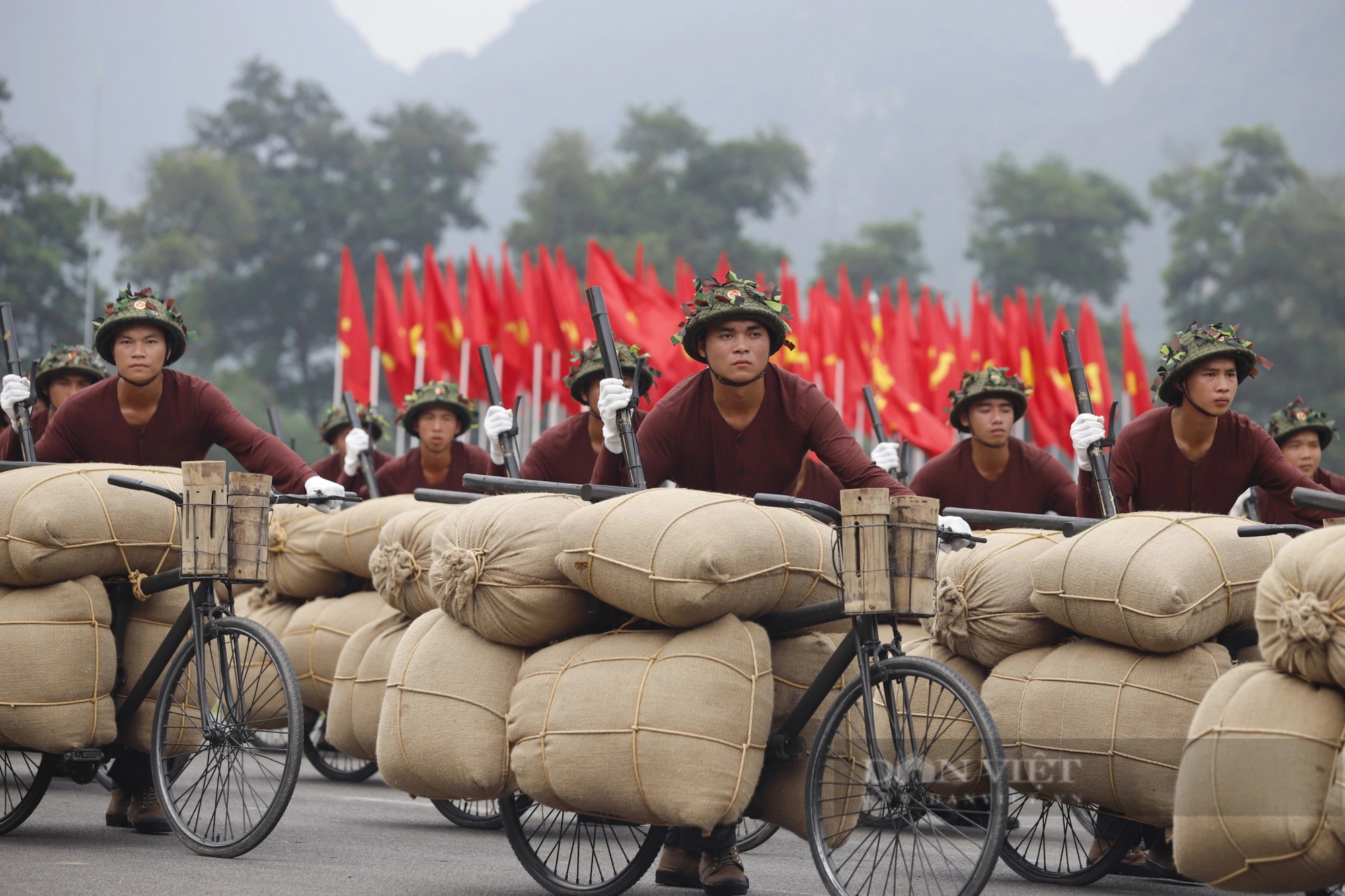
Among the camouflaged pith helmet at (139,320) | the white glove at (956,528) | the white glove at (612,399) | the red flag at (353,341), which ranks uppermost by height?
the red flag at (353,341)

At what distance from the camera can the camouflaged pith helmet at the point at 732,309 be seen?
5.54 metres

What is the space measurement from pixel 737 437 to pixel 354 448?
593 cm

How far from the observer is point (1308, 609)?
376 centimetres

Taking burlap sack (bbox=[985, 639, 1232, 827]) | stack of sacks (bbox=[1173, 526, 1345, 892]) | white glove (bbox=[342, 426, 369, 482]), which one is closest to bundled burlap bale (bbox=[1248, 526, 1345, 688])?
stack of sacks (bbox=[1173, 526, 1345, 892])

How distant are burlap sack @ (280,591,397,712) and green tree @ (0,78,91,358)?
124 feet

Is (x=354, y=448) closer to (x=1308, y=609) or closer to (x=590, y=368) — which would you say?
(x=590, y=368)

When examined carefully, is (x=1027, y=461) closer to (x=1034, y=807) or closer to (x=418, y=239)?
(x=1034, y=807)

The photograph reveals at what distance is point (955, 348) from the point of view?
25125 mm

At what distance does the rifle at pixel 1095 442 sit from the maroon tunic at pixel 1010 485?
2.84ft

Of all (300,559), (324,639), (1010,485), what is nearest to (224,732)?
(324,639)

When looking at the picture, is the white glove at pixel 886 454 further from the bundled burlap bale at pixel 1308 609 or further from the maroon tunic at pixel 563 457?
the bundled burlap bale at pixel 1308 609

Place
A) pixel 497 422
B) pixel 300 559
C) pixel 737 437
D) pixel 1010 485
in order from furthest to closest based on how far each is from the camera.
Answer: pixel 497 422
pixel 300 559
pixel 1010 485
pixel 737 437

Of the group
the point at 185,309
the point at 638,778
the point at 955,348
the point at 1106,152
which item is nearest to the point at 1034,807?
the point at 638,778

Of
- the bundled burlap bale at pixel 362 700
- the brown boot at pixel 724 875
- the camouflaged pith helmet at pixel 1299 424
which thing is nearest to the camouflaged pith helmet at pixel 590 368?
the bundled burlap bale at pixel 362 700
